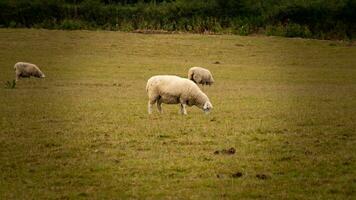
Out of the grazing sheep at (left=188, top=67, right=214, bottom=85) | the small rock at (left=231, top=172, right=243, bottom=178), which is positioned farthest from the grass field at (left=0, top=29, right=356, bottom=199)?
the grazing sheep at (left=188, top=67, right=214, bottom=85)

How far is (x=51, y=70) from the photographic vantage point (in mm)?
35844

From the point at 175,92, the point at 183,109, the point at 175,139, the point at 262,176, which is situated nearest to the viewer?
the point at 262,176

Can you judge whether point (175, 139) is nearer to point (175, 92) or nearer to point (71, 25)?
point (175, 92)

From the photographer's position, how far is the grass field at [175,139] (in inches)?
398

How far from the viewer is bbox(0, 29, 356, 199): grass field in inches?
398

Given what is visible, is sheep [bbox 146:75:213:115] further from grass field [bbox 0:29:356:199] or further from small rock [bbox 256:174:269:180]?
small rock [bbox 256:174:269:180]

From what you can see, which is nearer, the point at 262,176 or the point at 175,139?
the point at 262,176

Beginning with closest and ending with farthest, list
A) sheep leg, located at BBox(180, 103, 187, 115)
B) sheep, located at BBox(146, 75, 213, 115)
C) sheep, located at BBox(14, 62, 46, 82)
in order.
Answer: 1. sheep, located at BBox(146, 75, 213, 115)
2. sheep leg, located at BBox(180, 103, 187, 115)
3. sheep, located at BBox(14, 62, 46, 82)

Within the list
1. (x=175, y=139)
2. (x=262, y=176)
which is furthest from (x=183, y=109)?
(x=262, y=176)

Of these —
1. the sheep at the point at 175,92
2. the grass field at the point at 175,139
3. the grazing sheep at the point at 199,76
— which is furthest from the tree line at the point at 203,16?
the sheep at the point at 175,92

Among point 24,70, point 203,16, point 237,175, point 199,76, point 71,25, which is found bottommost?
point 71,25

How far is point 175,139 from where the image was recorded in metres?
13.8

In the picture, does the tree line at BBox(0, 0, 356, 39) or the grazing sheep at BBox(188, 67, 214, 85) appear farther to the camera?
the tree line at BBox(0, 0, 356, 39)

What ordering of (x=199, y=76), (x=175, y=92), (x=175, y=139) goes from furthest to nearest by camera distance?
(x=199, y=76) < (x=175, y=92) < (x=175, y=139)
